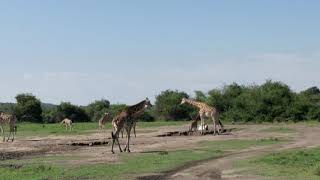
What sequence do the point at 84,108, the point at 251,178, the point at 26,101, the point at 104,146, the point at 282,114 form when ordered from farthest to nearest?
the point at 84,108 < the point at 26,101 < the point at 282,114 < the point at 104,146 < the point at 251,178

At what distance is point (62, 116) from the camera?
76562 mm

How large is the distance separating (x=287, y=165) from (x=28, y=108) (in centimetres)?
5572

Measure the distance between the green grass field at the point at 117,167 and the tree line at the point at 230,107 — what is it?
32014 mm

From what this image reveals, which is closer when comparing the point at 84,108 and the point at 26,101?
the point at 26,101

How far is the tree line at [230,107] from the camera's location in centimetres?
5953

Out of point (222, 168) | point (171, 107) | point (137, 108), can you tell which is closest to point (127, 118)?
point (137, 108)

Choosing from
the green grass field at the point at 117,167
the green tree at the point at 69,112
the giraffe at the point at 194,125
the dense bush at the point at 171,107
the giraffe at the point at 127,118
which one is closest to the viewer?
the green grass field at the point at 117,167

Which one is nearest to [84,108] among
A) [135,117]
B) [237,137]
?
[237,137]

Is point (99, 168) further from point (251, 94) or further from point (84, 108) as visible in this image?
point (84, 108)

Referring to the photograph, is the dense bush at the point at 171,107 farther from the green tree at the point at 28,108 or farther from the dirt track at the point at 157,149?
the dirt track at the point at 157,149

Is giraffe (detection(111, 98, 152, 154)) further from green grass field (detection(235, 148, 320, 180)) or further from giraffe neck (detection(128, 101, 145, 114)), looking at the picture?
green grass field (detection(235, 148, 320, 180))

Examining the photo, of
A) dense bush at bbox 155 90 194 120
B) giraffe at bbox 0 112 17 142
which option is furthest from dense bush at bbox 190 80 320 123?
giraffe at bbox 0 112 17 142

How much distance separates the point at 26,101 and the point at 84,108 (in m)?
8.40

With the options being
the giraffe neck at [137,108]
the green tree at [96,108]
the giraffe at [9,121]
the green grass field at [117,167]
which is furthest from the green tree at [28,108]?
the green grass field at [117,167]
